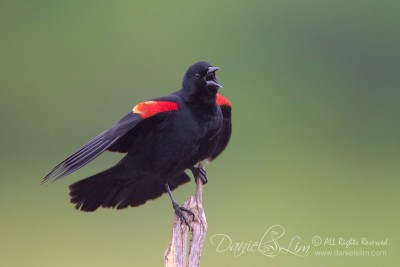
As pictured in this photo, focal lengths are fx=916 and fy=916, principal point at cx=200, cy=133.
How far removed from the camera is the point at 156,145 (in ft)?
19.7

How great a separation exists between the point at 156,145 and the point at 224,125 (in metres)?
0.84

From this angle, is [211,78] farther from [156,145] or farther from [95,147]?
[95,147]

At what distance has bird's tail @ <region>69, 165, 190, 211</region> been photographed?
20.3 feet

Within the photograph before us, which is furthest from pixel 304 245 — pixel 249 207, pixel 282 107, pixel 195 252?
pixel 282 107

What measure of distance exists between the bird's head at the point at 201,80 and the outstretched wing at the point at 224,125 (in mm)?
352

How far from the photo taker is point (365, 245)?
10.1 meters

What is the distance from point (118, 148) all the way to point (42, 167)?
634cm

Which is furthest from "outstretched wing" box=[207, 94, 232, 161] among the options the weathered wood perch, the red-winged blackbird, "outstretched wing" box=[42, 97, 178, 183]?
the weathered wood perch

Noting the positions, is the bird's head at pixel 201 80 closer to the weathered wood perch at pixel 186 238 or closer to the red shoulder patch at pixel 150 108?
the red shoulder patch at pixel 150 108

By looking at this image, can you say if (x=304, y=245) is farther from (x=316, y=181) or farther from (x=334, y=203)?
(x=316, y=181)

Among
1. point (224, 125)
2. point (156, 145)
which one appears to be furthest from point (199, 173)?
point (224, 125)
